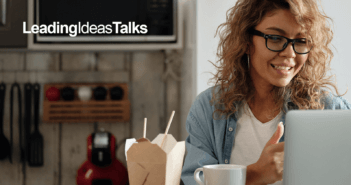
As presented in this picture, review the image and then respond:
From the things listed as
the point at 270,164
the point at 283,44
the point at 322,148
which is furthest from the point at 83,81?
the point at 322,148

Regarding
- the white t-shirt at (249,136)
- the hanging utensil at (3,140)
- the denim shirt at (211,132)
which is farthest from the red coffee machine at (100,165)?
the white t-shirt at (249,136)

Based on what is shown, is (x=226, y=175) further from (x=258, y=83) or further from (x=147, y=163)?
(x=258, y=83)

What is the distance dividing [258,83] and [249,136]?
0.19 m

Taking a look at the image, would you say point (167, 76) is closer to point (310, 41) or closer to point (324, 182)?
point (310, 41)

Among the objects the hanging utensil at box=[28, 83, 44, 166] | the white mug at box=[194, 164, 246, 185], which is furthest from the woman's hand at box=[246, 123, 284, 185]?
the hanging utensil at box=[28, 83, 44, 166]

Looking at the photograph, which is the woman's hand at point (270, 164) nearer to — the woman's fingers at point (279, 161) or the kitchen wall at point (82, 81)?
the woman's fingers at point (279, 161)

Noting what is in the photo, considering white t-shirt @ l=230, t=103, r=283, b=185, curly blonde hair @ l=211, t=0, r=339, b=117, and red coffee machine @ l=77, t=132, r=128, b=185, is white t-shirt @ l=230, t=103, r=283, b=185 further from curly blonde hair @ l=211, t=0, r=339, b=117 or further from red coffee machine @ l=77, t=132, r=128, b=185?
red coffee machine @ l=77, t=132, r=128, b=185

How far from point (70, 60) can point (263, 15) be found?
1.42 meters

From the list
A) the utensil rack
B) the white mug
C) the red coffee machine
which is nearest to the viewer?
the white mug

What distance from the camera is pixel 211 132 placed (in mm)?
1132

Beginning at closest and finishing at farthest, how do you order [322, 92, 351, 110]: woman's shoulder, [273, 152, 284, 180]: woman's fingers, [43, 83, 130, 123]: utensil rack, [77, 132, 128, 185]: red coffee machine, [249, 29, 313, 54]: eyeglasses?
1. [273, 152, 284, 180]: woman's fingers
2. [249, 29, 313, 54]: eyeglasses
3. [322, 92, 351, 110]: woman's shoulder
4. [77, 132, 128, 185]: red coffee machine
5. [43, 83, 130, 123]: utensil rack

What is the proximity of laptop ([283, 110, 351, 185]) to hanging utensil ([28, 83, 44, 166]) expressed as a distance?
1799 mm

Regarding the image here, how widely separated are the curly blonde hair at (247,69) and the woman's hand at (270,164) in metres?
0.31

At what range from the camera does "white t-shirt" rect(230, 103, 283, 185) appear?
1092 millimetres
